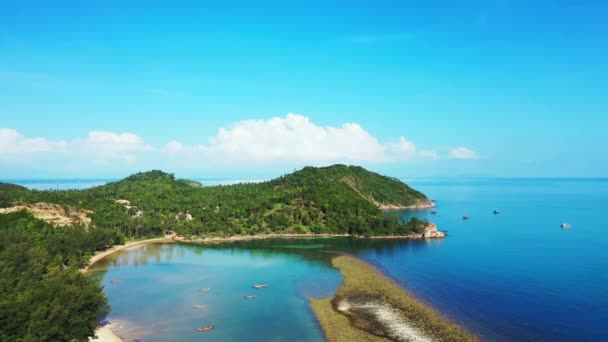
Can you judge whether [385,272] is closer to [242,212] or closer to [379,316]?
[379,316]

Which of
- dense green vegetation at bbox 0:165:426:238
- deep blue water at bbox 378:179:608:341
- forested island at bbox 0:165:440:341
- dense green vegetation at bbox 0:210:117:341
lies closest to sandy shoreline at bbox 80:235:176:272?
forested island at bbox 0:165:440:341

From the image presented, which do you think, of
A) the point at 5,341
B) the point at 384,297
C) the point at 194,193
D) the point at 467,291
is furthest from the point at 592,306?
the point at 194,193

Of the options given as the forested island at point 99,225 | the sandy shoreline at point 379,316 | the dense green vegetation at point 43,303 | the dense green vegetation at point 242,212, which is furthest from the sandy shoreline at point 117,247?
the sandy shoreline at point 379,316

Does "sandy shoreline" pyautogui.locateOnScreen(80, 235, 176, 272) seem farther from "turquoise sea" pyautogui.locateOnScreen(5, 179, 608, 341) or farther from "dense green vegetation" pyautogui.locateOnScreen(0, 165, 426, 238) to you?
"dense green vegetation" pyautogui.locateOnScreen(0, 165, 426, 238)

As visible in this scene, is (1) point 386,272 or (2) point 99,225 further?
(2) point 99,225

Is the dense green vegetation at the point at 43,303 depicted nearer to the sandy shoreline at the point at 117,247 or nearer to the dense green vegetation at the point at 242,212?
the sandy shoreline at the point at 117,247

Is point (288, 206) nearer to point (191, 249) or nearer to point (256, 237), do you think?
point (256, 237)

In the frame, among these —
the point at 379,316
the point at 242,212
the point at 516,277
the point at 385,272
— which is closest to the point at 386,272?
the point at 385,272
